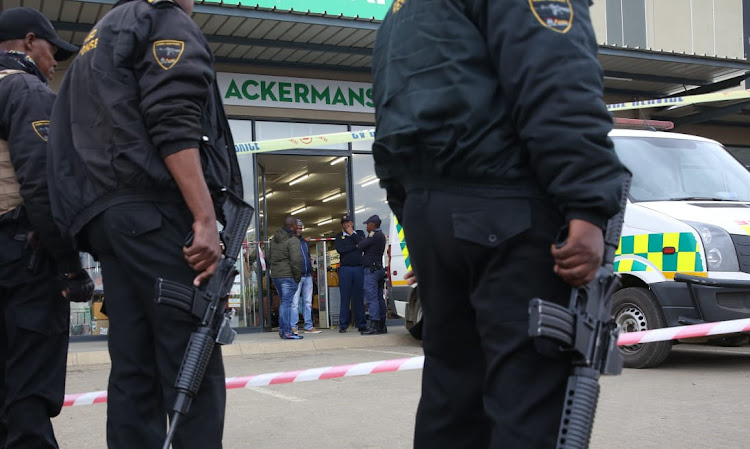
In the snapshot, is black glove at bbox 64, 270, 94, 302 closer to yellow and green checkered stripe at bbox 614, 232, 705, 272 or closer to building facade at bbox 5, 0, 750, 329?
yellow and green checkered stripe at bbox 614, 232, 705, 272

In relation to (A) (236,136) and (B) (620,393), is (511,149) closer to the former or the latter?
(B) (620,393)

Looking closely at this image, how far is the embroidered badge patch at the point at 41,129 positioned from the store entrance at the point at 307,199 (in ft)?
31.4

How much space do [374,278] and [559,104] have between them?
33.7 ft

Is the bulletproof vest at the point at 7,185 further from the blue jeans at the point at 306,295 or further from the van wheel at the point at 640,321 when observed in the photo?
the blue jeans at the point at 306,295

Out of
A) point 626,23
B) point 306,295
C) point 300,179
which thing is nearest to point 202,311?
point 306,295

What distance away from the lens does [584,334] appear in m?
1.93

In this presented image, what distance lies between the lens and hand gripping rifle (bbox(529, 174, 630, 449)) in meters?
1.85

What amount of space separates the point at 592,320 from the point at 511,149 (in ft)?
1.49

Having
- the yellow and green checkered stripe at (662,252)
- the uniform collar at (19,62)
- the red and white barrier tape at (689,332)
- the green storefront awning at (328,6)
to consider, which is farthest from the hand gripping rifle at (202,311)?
the green storefront awning at (328,6)

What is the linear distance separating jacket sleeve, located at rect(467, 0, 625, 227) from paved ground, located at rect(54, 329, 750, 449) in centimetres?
258

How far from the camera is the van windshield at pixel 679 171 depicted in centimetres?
739

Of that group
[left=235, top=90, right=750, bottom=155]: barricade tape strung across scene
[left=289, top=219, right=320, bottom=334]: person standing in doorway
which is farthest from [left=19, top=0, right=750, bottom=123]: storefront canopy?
[left=289, top=219, right=320, bottom=334]: person standing in doorway

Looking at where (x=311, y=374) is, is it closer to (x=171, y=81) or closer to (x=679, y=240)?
(x=171, y=81)

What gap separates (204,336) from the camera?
248 centimetres
